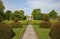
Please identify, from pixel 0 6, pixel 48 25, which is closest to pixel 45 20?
pixel 48 25

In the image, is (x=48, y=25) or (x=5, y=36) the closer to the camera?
(x=5, y=36)

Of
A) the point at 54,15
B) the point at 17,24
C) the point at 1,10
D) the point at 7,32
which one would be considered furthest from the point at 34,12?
the point at 7,32

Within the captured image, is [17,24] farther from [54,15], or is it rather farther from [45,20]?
[54,15]

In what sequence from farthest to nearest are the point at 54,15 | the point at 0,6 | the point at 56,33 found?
the point at 54,15
the point at 0,6
the point at 56,33

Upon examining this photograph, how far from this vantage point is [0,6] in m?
61.6

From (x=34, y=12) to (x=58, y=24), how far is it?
258 ft

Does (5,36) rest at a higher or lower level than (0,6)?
lower

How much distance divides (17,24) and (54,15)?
6304cm

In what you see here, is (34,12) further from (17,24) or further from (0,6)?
(17,24)

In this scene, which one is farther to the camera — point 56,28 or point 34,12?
point 34,12

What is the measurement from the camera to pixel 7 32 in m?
12.5

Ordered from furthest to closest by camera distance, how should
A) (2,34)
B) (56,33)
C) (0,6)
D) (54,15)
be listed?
(54,15) < (0,6) < (2,34) < (56,33)

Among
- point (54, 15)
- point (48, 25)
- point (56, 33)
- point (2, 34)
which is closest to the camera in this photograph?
point (56, 33)

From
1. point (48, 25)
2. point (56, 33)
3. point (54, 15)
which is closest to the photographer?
point (56, 33)
